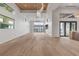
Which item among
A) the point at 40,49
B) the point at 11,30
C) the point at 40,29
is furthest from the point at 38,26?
the point at 40,49

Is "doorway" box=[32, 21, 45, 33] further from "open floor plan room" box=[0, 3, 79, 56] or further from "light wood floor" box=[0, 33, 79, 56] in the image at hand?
"light wood floor" box=[0, 33, 79, 56]

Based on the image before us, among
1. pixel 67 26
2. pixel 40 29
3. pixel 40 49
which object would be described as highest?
pixel 67 26

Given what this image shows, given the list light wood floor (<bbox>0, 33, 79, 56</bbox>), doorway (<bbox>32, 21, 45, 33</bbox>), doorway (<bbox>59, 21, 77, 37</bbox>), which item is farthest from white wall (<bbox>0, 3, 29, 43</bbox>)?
doorway (<bbox>32, 21, 45, 33</bbox>)

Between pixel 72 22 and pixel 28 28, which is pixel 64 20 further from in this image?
pixel 28 28

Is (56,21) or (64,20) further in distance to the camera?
(64,20)

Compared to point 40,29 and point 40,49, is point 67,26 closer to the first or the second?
point 40,29

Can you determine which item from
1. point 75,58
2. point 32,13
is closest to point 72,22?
point 32,13

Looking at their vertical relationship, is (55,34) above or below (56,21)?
below

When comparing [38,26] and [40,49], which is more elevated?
[38,26]

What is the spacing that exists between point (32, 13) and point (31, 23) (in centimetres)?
641

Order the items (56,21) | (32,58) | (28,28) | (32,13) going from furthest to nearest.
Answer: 1. (28,28)
2. (32,13)
3. (56,21)
4. (32,58)

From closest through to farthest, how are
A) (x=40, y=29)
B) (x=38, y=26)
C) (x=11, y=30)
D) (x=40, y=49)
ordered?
1. (x=40, y=49)
2. (x=11, y=30)
3. (x=40, y=29)
4. (x=38, y=26)

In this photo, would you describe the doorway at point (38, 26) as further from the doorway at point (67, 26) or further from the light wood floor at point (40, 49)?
the light wood floor at point (40, 49)

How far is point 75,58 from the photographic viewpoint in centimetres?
234
